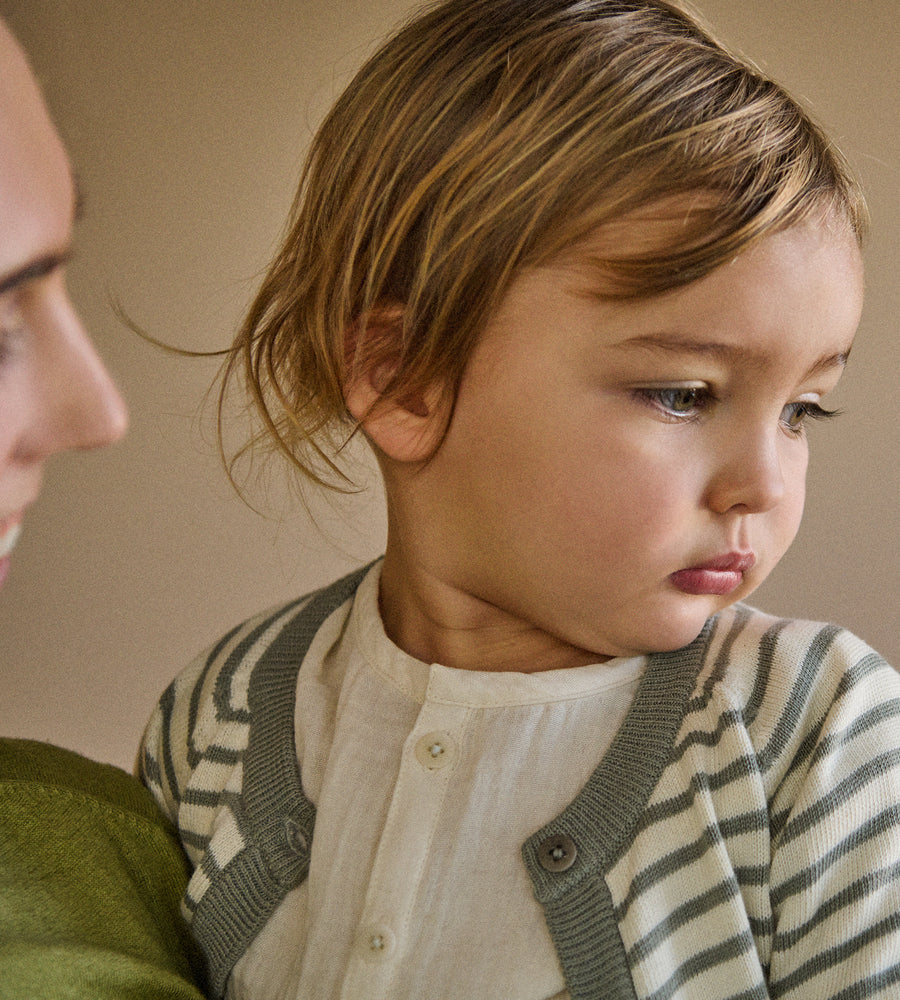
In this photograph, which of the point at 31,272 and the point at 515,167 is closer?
the point at 31,272

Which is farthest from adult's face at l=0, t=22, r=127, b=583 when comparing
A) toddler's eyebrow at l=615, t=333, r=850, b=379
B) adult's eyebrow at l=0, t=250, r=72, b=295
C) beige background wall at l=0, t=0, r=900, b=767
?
toddler's eyebrow at l=615, t=333, r=850, b=379

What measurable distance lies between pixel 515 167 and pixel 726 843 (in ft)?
1.08

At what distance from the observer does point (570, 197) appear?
492mm

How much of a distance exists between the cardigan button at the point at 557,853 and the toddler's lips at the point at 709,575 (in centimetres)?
13

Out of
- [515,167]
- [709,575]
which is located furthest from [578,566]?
[515,167]

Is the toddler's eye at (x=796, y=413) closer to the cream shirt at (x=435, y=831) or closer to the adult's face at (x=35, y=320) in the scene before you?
the cream shirt at (x=435, y=831)

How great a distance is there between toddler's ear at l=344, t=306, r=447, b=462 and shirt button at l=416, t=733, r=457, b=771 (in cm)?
15

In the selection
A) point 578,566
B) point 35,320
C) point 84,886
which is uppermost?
point 35,320

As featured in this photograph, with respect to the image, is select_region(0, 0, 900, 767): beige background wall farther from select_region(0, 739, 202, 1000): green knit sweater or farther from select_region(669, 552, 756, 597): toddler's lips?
select_region(669, 552, 756, 597): toddler's lips

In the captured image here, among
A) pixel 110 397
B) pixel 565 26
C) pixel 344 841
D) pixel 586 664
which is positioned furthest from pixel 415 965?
pixel 565 26

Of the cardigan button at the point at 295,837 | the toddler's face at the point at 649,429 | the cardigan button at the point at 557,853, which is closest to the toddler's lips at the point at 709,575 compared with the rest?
the toddler's face at the point at 649,429

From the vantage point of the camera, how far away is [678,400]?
490 mm

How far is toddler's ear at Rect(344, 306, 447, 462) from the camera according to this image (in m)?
0.56

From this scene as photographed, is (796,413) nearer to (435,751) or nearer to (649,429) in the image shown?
(649,429)
